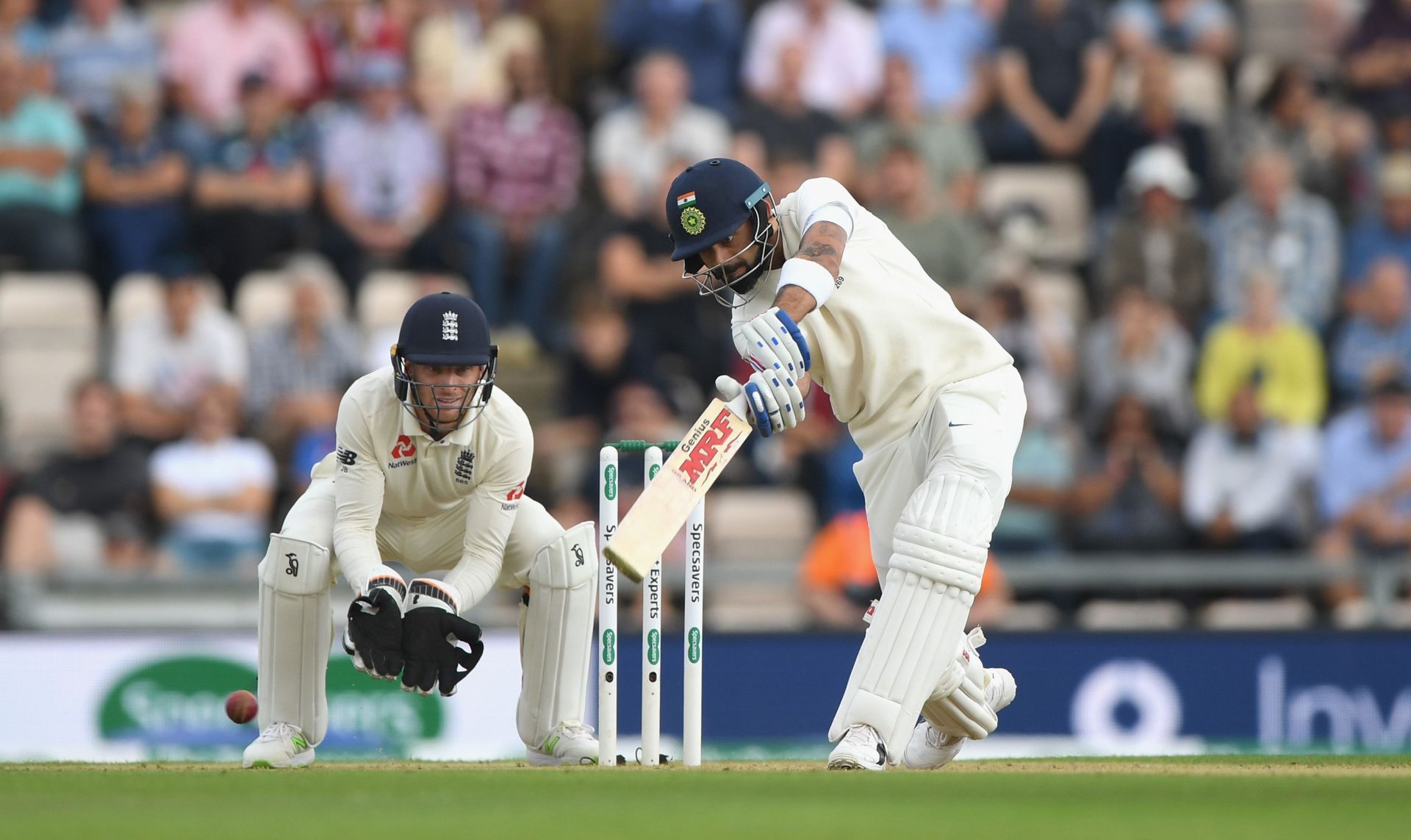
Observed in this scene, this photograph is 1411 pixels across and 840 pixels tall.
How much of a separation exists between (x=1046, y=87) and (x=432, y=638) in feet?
25.2

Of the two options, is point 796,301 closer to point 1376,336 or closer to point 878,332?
point 878,332

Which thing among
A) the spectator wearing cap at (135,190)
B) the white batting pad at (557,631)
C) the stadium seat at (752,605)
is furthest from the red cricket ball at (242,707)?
the spectator wearing cap at (135,190)

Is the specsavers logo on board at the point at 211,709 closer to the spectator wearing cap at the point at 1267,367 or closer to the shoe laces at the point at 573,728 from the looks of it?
the shoe laces at the point at 573,728

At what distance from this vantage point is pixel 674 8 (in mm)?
12734

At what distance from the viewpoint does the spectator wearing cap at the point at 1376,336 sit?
1141 centimetres

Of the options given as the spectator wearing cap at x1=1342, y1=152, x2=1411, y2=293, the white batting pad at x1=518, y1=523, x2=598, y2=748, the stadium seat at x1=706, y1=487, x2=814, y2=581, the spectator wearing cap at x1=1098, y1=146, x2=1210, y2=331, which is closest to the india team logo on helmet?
the white batting pad at x1=518, y1=523, x2=598, y2=748

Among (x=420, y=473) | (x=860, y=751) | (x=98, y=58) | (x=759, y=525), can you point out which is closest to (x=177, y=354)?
(x=98, y=58)

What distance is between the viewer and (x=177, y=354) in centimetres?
1093

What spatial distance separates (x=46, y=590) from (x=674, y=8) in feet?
17.9

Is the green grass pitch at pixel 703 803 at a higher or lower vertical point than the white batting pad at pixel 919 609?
lower

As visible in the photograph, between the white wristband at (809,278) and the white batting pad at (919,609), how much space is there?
66 centimetres

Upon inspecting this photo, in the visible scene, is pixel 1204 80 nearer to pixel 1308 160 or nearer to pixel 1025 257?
pixel 1308 160

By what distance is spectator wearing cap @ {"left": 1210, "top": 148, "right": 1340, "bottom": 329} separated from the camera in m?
11.9

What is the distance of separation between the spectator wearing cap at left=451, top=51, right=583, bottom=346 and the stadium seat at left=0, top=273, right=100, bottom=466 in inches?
86.8
